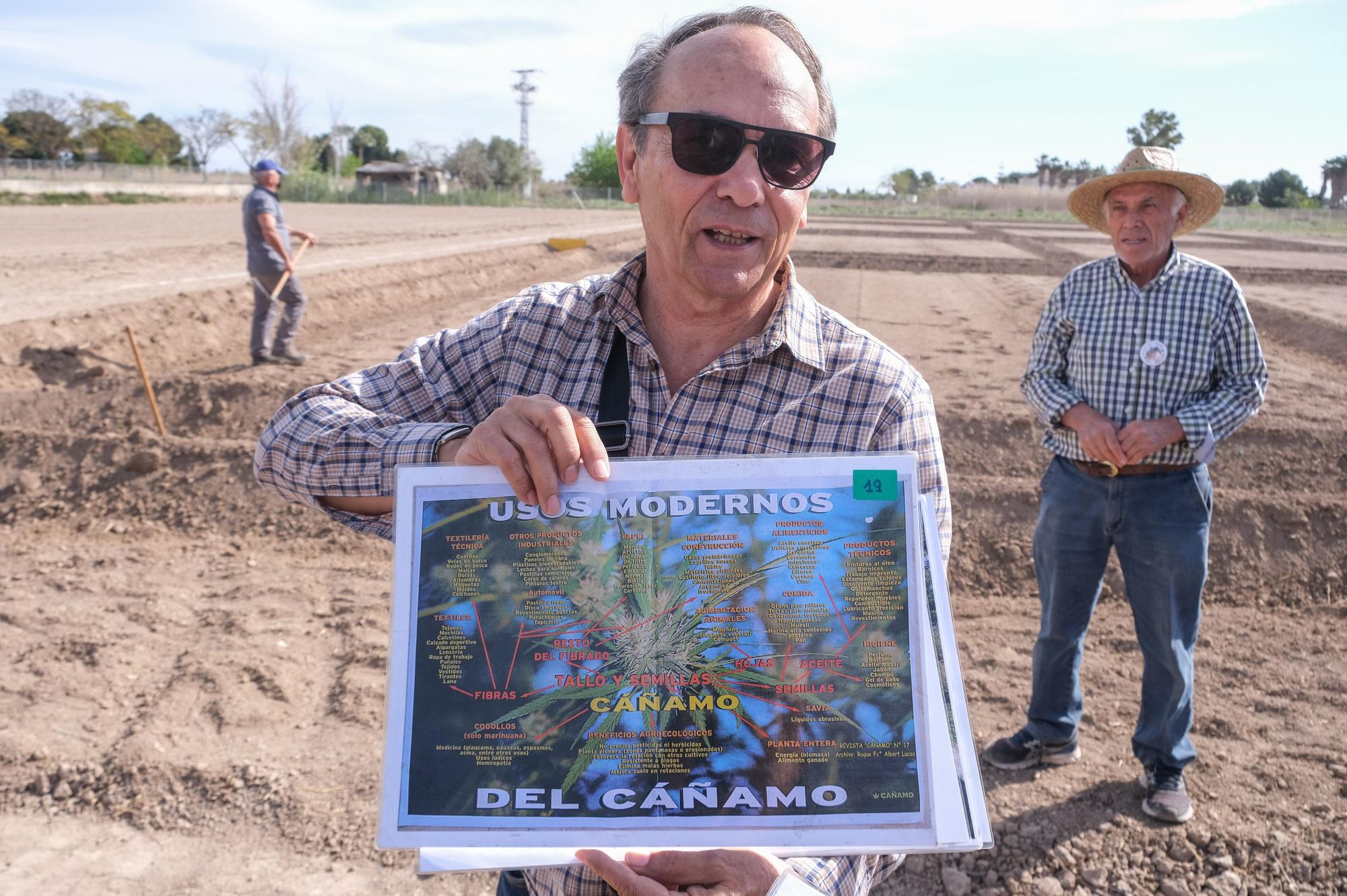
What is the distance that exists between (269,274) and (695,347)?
1004cm

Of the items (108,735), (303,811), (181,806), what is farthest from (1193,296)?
(108,735)

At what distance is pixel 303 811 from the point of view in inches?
147

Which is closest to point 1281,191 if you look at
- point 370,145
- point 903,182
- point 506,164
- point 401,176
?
point 903,182

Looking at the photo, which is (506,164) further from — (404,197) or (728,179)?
(728,179)

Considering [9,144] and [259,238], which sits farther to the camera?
[9,144]

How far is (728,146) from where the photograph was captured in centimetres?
159

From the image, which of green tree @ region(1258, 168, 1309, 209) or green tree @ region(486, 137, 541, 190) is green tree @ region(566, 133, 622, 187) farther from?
green tree @ region(1258, 168, 1309, 209)

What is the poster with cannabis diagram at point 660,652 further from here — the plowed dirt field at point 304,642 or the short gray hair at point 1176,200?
the short gray hair at point 1176,200

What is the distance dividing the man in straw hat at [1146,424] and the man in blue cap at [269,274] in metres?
8.66

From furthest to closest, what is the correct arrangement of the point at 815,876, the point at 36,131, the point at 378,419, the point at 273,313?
the point at 36,131 → the point at 273,313 → the point at 378,419 → the point at 815,876

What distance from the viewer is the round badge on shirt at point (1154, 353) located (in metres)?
3.67

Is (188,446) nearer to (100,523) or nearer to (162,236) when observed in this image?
Result: (100,523)

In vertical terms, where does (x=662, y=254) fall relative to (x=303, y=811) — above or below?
above

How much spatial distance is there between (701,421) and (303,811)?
Answer: 9.61 feet
